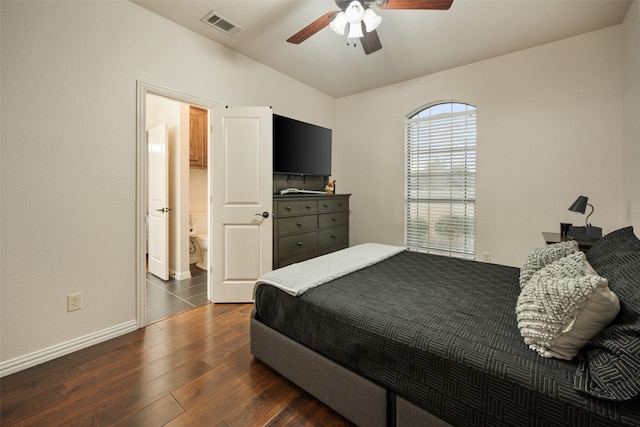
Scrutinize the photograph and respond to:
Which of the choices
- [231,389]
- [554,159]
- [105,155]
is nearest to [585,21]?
[554,159]

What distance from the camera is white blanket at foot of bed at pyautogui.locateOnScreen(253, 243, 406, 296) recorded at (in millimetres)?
1730

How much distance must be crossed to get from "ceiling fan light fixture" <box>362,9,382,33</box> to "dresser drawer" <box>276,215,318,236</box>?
2019 millimetres

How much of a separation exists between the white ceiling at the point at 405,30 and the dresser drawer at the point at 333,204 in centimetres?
168

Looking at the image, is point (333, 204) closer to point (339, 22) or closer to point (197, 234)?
point (197, 234)

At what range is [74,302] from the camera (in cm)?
209

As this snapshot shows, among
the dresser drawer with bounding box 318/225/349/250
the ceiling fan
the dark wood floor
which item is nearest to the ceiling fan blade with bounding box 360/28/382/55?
the ceiling fan

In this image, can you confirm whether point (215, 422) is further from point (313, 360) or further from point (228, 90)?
point (228, 90)

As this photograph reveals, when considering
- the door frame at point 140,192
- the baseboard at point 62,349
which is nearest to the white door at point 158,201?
the door frame at point 140,192

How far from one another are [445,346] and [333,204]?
9.75 feet

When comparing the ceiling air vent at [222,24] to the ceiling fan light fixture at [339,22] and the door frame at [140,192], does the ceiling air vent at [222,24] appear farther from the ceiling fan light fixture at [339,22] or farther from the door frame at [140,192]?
the ceiling fan light fixture at [339,22]

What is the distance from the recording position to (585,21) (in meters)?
2.55

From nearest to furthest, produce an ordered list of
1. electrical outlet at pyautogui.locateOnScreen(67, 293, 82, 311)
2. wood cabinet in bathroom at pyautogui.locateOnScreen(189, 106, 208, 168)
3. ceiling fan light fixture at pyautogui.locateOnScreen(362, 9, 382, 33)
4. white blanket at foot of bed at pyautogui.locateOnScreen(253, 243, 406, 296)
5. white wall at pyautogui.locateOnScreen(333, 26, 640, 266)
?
white blanket at foot of bed at pyautogui.locateOnScreen(253, 243, 406, 296), ceiling fan light fixture at pyautogui.locateOnScreen(362, 9, 382, 33), electrical outlet at pyautogui.locateOnScreen(67, 293, 82, 311), white wall at pyautogui.locateOnScreen(333, 26, 640, 266), wood cabinet in bathroom at pyautogui.locateOnScreen(189, 106, 208, 168)

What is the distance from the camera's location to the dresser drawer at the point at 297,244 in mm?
3252

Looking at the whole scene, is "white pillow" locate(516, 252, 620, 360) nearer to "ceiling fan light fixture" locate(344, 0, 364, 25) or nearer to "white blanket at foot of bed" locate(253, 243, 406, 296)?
"white blanket at foot of bed" locate(253, 243, 406, 296)
